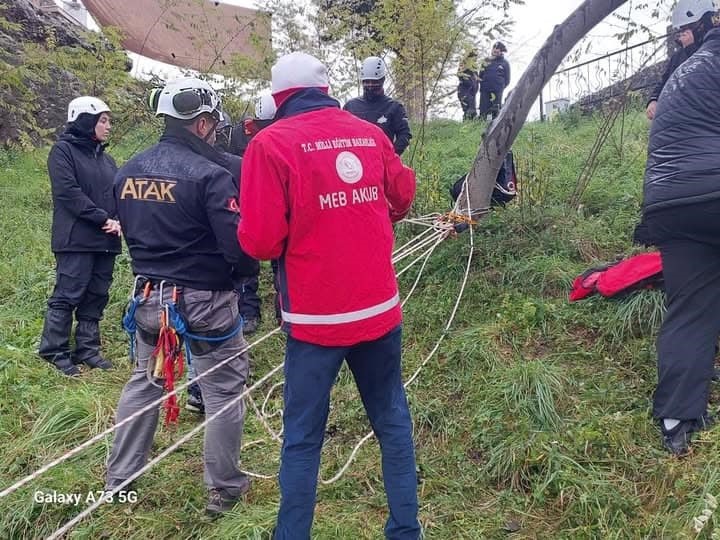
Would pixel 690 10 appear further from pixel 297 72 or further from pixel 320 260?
pixel 320 260

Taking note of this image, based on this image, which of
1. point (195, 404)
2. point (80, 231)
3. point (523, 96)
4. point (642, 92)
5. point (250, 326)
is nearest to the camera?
point (195, 404)

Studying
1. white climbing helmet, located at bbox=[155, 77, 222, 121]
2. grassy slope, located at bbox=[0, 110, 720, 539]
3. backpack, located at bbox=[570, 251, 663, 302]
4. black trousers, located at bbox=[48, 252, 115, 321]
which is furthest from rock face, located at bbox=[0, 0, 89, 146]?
backpack, located at bbox=[570, 251, 663, 302]

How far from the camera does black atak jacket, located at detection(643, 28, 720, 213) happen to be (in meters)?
2.82

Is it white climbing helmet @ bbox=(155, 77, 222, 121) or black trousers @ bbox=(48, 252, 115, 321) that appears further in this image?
black trousers @ bbox=(48, 252, 115, 321)

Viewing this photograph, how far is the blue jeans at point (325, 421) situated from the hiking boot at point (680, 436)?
129cm

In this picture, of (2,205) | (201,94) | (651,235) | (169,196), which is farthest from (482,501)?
(2,205)

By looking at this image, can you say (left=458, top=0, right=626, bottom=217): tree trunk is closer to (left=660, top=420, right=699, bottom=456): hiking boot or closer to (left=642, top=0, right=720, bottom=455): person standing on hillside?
(left=642, top=0, right=720, bottom=455): person standing on hillside

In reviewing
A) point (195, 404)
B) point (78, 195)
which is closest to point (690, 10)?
point (195, 404)

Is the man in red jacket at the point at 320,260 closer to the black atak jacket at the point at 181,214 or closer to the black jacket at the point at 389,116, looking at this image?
the black atak jacket at the point at 181,214

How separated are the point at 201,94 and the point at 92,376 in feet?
8.68

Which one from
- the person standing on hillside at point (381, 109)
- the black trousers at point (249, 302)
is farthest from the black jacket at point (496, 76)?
the black trousers at point (249, 302)

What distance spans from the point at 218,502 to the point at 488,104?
34.3 ft

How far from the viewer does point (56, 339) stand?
465 centimetres

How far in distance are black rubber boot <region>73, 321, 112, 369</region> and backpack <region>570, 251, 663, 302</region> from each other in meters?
3.60
